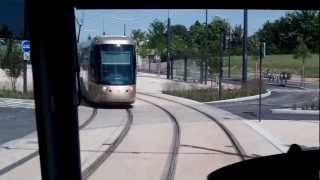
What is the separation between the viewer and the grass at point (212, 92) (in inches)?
1460

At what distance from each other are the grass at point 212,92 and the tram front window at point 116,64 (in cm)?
918

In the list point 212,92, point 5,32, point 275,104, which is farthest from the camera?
point 212,92

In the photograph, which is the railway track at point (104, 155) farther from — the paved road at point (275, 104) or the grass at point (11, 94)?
the paved road at point (275, 104)

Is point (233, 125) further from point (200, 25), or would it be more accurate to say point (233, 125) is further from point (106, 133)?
point (200, 25)

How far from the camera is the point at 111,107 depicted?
29.7 meters

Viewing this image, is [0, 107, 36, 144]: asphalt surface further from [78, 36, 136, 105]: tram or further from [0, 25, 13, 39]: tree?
[0, 25, 13, 39]: tree

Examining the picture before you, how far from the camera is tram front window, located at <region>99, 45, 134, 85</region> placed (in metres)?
27.0

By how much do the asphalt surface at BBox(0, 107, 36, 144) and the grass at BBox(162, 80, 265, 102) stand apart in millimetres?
14514

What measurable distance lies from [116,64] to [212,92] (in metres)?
13.5

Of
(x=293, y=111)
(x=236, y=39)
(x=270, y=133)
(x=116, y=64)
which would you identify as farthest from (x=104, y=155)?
(x=236, y=39)

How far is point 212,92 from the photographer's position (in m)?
39.9

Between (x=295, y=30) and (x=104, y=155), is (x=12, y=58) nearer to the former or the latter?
(x=104, y=155)

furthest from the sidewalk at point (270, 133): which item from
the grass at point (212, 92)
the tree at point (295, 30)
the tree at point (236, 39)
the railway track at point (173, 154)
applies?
the tree at point (236, 39)

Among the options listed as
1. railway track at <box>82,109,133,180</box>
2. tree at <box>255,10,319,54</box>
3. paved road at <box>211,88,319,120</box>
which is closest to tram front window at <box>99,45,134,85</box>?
paved road at <box>211,88,319,120</box>
